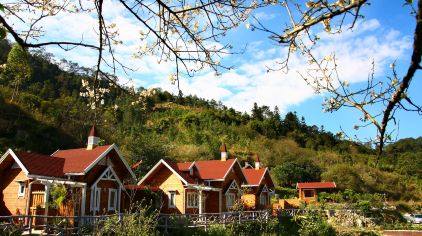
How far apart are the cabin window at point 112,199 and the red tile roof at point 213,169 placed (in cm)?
899

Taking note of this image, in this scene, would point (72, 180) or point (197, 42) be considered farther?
point (72, 180)

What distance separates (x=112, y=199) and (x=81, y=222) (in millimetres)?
4552

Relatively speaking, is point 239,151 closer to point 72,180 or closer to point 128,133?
point 128,133

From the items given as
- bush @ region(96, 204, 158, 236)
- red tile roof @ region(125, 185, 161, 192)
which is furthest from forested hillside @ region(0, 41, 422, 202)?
bush @ region(96, 204, 158, 236)

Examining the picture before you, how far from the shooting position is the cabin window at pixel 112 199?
2147 cm

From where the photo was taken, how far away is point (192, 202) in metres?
27.0

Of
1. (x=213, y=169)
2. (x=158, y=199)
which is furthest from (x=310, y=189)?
(x=158, y=199)

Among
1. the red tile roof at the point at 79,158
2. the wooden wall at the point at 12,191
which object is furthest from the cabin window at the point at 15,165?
the red tile roof at the point at 79,158

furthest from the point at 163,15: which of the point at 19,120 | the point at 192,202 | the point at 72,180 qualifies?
the point at 19,120

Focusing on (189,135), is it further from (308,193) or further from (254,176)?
(254,176)

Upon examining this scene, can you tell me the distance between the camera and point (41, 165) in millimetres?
19812

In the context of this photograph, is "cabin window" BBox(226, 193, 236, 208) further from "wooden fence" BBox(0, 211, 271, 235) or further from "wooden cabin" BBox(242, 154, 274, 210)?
"wooden fence" BBox(0, 211, 271, 235)

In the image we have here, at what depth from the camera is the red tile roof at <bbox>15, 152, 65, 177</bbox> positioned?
19123 millimetres

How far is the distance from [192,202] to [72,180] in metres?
9.28
